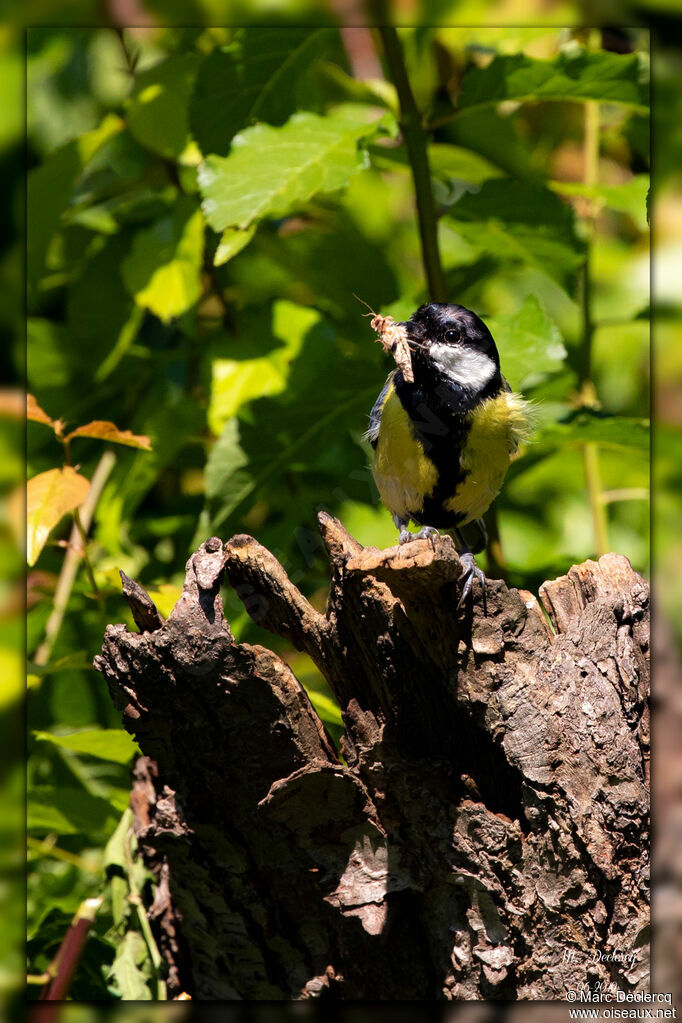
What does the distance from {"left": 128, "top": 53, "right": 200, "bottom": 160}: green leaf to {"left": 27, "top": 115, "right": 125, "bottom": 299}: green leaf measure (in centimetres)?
7

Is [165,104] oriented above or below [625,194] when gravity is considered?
above

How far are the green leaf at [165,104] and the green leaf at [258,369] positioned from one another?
324mm

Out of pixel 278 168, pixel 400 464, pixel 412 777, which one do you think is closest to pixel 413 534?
pixel 400 464

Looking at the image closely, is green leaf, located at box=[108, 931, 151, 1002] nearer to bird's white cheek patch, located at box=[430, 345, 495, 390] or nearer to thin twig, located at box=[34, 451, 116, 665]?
thin twig, located at box=[34, 451, 116, 665]

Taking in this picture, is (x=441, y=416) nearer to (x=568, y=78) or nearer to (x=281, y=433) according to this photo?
(x=281, y=433)

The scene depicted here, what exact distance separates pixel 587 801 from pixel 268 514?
0.88 meters

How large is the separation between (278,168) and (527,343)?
0.43m

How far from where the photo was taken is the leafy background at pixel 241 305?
1399 mm

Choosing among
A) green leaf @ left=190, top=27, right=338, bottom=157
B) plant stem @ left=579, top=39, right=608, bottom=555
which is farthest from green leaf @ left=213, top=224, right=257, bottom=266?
plant stem @ left=579, top=39, right=608, bottom=555

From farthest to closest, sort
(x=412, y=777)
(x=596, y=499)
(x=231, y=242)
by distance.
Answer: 1. (x=596, y=499)
2. (x=231, y=242)
3. (x=412, y=777)

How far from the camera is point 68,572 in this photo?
1596mm

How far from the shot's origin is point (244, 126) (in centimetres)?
142

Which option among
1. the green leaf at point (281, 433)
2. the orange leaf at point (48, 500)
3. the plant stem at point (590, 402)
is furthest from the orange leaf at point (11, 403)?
the plant stem at point (590, 402)

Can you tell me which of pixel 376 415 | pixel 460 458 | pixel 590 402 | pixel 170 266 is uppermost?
pixel 170 266
